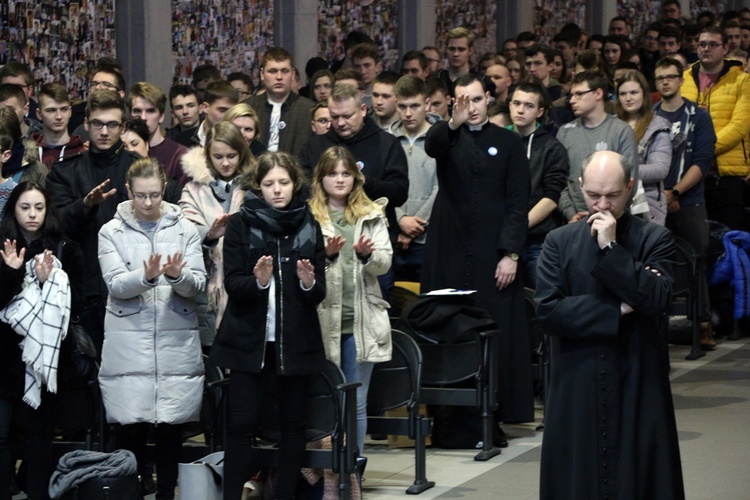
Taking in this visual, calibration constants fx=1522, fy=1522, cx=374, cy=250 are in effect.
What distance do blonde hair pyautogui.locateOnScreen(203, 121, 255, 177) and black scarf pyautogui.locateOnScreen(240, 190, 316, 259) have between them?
0.97m

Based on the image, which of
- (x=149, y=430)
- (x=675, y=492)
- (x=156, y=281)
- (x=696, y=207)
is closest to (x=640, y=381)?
(x=675, y=492)

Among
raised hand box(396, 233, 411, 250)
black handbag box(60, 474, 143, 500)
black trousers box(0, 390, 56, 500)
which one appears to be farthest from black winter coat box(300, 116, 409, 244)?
black handbag box(60, 474, 143, 500)

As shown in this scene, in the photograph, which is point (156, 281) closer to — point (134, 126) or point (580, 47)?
point (134, 126)

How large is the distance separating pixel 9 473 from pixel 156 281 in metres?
1.29

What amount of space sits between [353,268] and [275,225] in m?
0.84

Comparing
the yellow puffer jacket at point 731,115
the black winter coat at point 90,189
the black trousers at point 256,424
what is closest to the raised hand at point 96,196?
the black winter coat at point 90,189

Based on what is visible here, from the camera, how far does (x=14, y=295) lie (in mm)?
8117

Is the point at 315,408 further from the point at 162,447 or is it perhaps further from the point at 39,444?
the point at 39,444

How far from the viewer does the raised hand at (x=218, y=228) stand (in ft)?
28.8

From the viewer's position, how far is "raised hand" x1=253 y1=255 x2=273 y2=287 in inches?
306

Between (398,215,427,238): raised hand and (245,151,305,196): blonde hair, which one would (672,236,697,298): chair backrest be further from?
(245,151,305,196): blonde hair

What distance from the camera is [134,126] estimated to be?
965 centimetres

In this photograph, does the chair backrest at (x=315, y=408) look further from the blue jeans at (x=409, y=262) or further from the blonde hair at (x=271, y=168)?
the blue jeans at (x=409, y=262)

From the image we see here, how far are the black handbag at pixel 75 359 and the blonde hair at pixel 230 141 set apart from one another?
1117mm
